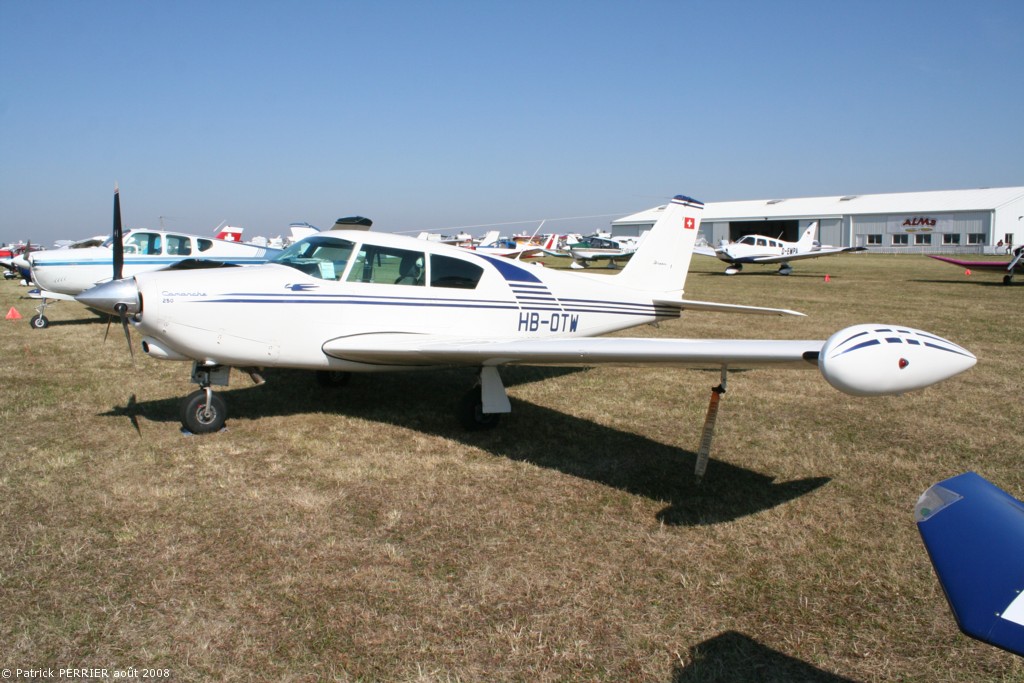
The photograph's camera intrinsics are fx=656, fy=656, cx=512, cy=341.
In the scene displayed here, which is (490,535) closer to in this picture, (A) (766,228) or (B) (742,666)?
(B) (742,666)

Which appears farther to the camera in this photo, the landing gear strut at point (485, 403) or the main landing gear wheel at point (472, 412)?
the main landing gear wheel at point (472, 412)

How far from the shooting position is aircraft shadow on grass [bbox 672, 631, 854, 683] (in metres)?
2.85

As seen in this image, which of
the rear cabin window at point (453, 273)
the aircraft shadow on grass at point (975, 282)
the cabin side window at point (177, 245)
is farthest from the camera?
the aircraft shadow on grass at point (975, 282)

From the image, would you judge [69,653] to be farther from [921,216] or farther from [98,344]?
[921,216]

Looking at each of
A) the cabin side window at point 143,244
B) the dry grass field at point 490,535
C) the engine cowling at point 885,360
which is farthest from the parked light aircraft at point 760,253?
the engine cowling at point 885,360

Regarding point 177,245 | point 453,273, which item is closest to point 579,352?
point 453,273

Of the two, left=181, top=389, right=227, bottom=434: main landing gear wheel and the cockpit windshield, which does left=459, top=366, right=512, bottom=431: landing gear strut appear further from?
left=181, top=389, right=227, bottom=434: main landing gear wheel

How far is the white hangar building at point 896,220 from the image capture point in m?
59.3

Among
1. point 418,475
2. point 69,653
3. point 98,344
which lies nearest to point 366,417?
point 418,475

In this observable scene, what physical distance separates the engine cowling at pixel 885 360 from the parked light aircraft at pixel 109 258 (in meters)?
12.6

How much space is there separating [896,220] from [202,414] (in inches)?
2803

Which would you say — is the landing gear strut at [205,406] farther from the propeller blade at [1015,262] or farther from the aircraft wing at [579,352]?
the propeller blade at [1015,262]

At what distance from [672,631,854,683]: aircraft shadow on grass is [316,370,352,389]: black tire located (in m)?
5.84

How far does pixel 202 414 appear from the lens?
239 inches
